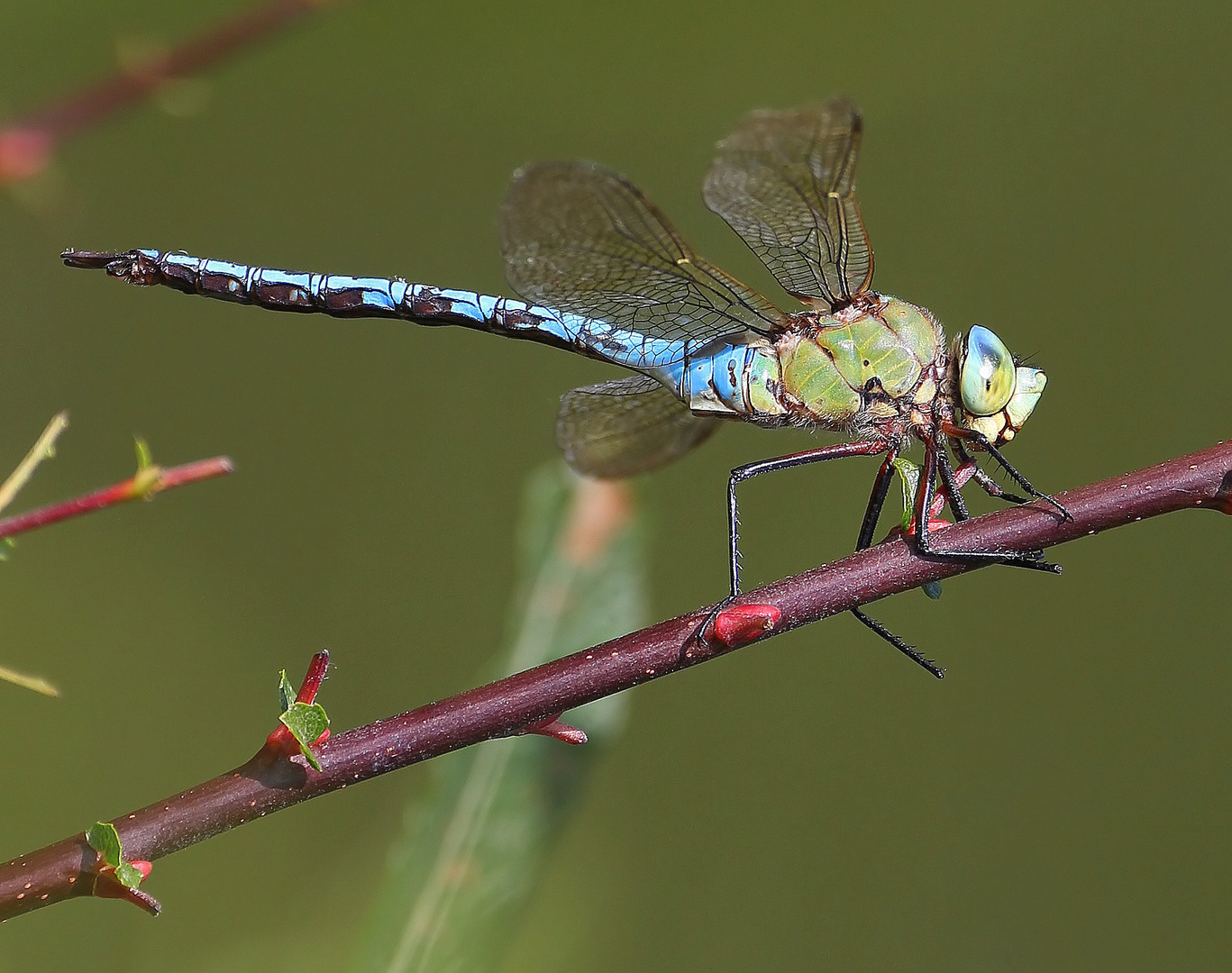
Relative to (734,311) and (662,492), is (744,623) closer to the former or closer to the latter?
(734,311)

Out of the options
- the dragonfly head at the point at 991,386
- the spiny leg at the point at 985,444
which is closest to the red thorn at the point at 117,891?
the spiny leg at the point at 985,444

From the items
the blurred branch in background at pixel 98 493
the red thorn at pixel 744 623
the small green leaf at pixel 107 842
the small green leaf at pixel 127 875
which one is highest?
the red thorn at pixel 744 623

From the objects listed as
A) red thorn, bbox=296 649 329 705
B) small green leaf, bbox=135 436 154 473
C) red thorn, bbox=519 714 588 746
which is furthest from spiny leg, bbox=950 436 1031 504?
small green leaf, bbox=135 436 154 473

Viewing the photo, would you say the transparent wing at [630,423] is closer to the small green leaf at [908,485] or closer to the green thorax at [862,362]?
the green thorax at [862,362]

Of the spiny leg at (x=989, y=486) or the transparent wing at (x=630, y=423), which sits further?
the transparent wing at (x=630, y=423)

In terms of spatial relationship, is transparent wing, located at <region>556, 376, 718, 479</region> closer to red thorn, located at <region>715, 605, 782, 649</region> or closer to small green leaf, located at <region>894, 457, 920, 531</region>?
small green leaf, located at <region>894, 457, 920, 531</region>

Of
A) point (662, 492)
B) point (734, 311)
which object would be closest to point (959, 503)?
point (734, 311)

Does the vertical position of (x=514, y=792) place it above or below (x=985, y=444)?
below

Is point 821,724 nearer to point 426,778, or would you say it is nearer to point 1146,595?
point 1146,595
